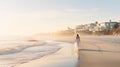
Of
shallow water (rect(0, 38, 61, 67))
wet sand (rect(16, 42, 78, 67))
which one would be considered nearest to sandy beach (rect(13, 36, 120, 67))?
wet sand (rect(16, 42, 78, 67))

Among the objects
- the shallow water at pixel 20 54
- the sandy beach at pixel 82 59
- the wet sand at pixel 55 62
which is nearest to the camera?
the sandy beach at pixel 82 59

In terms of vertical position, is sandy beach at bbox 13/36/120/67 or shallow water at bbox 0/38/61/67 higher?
sandy beach at bbox 13/36/120/67

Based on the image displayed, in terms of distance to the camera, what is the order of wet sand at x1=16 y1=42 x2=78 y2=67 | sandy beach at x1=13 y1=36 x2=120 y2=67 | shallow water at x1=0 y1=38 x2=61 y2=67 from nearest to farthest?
1. sandy beach at x1=13 y1=36 x2=120 y2=67
2. wet sand at x1=16 y1=42 x2=78 y2=67
3. shallow water at x1=0 y1=38 x2=61 y2=67

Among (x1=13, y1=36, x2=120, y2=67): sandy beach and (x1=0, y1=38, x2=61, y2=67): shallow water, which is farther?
(x1=0, y1=38, x2=61, y2=67): shallow water

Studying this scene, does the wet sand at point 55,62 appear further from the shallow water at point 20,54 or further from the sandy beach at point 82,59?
the shallow water at point 20,54

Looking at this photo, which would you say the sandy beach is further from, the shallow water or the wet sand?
the shallow water

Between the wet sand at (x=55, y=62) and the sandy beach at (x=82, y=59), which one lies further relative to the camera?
the wet sand at (x=55, y=62)

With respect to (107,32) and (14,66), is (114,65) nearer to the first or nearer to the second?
(14,66)

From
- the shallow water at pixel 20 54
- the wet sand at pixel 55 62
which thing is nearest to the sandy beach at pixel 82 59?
the wet sand at pixel 55 62

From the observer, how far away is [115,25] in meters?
132

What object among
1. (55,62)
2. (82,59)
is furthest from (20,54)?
(82,59)

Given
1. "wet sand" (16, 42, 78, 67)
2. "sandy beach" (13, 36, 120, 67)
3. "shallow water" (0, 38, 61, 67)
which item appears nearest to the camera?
"sandy beach" (13, 36, 120, 67)

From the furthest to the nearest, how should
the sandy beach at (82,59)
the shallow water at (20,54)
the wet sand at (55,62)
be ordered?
Result: the shallow water at (20,54) < the wet sand at (55,62) < the sandy beach at (82,59)

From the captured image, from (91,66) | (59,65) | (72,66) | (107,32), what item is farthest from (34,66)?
(107,32)
